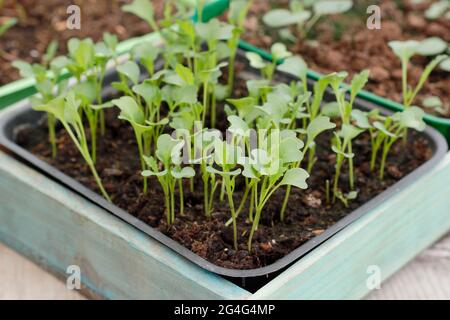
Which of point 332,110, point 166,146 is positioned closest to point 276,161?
point 166,146

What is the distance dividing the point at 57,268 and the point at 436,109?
2.03 feet

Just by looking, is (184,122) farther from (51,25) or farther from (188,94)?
(51,25)

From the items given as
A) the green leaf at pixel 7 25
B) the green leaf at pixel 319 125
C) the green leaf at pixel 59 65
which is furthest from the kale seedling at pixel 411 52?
the green leaf at pixel 7 25

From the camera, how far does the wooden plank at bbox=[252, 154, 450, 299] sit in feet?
3.11

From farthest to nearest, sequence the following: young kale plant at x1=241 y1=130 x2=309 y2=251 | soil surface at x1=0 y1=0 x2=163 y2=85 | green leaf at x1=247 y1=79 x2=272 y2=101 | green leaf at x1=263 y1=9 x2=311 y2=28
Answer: soil surface at x1=0 y1=0 x2=163 y2=85
green leaf at x1=263 y1=9 x2=311 y2=28
green leaf at x1=247 y1=79 x2=272 y2=101
young kale plant at x1=241 y1=130 x2=309 y2=251

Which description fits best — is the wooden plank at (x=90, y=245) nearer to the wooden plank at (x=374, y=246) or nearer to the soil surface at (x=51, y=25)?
the wooden plank at (x=374, y=246)

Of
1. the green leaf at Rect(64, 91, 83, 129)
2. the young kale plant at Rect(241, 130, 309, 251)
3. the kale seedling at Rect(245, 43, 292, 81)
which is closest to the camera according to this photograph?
the young kale plant at Rect(241, 130, 309, 251)

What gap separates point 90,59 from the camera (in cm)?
114

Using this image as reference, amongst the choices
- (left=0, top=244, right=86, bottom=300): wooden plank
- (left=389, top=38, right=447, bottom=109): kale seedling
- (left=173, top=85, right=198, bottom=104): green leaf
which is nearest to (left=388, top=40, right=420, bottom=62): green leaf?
(left=389, top=38, right=447, bottom=109): kale seedling

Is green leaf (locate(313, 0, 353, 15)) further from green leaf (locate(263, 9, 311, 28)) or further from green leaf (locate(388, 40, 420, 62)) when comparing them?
green leaf (locate(388, 40, 420, 62))

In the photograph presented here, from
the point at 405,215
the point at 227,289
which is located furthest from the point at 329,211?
the point at 227,289

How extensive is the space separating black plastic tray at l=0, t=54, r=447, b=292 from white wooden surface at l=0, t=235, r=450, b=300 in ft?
0.52

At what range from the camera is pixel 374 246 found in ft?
3.47

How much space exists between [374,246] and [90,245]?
1.18ft
